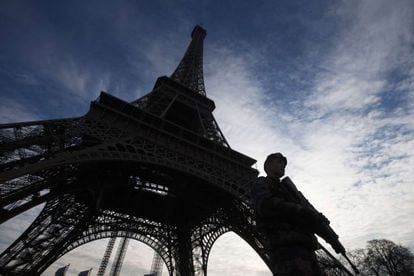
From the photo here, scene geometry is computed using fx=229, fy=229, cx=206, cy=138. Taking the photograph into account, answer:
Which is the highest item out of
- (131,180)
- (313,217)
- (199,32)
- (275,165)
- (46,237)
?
(199,32)

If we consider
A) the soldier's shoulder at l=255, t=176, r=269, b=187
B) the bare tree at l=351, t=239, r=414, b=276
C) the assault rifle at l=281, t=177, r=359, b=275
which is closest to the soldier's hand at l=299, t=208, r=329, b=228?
the assault rifle at l=281, t=177, r=359, b=275

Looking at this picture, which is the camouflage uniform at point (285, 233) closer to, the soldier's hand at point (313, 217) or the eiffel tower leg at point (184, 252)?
the soldier's hand at point (313, 217)

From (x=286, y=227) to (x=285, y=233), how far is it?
0.19 ft

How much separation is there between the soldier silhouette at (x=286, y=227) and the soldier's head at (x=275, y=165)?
10 cm

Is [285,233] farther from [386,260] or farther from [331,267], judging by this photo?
[386,260]

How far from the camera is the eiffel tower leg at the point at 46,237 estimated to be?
14.8 metres

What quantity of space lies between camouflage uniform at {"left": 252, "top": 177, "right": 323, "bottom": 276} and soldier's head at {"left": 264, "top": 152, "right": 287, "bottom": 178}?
0.16 metres

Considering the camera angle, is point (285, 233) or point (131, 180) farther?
point (131, 180)

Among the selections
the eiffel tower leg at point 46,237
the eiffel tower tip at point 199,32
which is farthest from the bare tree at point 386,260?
the eiffel tower tip at point 199,32

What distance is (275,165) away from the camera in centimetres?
262

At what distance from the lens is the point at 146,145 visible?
14.9 metres

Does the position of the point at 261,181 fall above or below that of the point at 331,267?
below

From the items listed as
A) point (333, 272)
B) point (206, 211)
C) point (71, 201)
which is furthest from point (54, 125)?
point (333, 272)

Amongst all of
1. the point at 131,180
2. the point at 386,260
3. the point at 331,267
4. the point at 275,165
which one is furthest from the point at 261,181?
the point at 386,260
